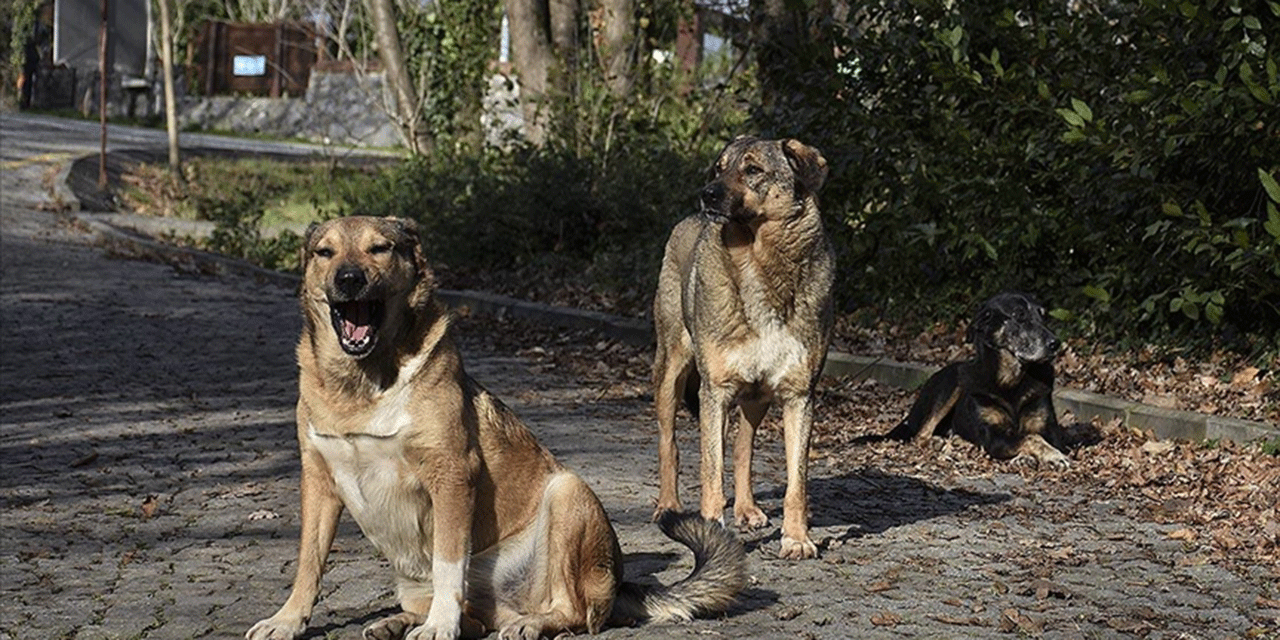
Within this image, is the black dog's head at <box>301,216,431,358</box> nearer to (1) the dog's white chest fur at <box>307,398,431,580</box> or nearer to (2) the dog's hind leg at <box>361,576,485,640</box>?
(1) the dog's white chest fur at <box>307,398,431,580</box>

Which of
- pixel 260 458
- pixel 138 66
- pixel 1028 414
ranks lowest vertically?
pixel 260 458

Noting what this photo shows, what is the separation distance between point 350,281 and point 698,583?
63.1 inches


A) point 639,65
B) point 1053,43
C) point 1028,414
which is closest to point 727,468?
point 1028,414

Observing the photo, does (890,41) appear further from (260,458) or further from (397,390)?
(397,390)

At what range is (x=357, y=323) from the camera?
19.1ft

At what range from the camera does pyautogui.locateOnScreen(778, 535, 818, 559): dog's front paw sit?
7.35 metres

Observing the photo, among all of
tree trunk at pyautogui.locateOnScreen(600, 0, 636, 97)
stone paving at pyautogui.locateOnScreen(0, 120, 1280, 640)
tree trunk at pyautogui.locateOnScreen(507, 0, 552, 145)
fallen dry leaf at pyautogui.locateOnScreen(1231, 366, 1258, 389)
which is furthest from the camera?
tree trunk at pyautogui.locateOnScreen(507, 0, 552, 145)

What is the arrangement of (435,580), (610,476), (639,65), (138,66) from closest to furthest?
(435,580) → (610,476) → (639,65) → (138,66)

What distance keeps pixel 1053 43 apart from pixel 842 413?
3.46m

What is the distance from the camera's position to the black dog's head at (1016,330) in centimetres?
1012

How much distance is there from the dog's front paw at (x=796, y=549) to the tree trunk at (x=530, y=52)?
1399 centimetres

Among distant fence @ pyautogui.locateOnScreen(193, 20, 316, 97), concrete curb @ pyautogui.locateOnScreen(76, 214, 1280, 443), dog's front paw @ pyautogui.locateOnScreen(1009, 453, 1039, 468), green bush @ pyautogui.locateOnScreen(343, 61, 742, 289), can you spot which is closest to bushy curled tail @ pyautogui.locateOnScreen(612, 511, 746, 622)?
dog's front paw @ pyautogui.locateOnScreen(1009, 453, 1039, 468)

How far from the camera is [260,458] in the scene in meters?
10.2

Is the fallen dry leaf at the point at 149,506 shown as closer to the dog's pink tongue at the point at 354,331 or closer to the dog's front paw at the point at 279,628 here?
the dog's front paw at the point at 279,628
